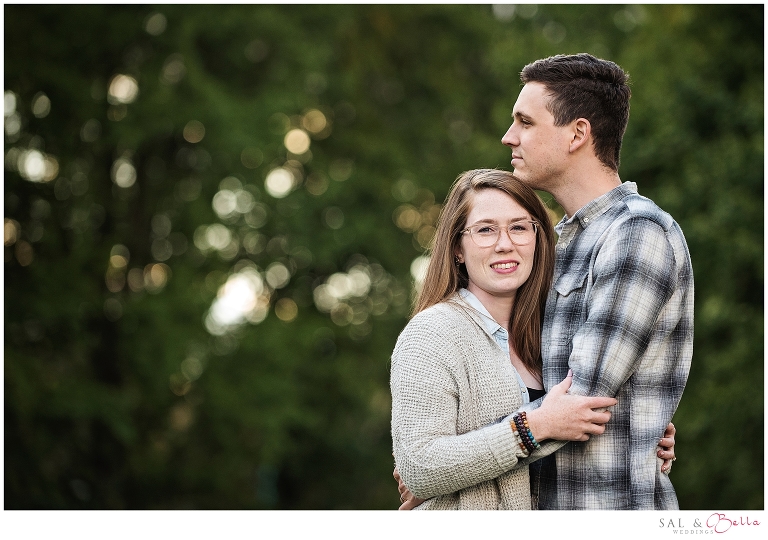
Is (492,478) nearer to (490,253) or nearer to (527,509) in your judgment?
(527,509)

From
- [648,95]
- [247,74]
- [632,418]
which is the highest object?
[247,74]

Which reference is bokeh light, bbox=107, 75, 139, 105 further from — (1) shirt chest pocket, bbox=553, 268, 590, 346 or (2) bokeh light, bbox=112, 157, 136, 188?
(1) shirt chest pocket, bbox=553, 268, 590, 346

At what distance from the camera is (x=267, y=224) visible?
1384 centimetres

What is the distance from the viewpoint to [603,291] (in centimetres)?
284

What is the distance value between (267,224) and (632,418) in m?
11.3

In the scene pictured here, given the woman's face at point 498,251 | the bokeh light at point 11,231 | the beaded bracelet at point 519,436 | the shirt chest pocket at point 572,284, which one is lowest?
the beaded bracelet at point 519,436

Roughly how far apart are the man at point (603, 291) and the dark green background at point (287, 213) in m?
7.13

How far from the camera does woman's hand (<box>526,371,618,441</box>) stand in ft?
9.05

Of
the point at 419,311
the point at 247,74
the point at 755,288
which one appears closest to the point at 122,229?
the point at 247,74

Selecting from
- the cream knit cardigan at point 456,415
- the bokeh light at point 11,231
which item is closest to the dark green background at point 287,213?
the bokeh light at point 11,231

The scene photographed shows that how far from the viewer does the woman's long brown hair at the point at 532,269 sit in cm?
315

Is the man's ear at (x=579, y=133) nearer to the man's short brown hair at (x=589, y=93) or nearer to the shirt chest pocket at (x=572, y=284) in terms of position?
the man's short brown hair at (x=589, y=93)

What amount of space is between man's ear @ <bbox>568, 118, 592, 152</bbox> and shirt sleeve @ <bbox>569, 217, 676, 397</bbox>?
452mm

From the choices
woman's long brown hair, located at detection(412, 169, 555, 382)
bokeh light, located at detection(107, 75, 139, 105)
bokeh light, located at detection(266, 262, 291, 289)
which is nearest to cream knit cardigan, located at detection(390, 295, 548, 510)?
woman's long brown hair, located at detection(412, 169, 555, 382)
